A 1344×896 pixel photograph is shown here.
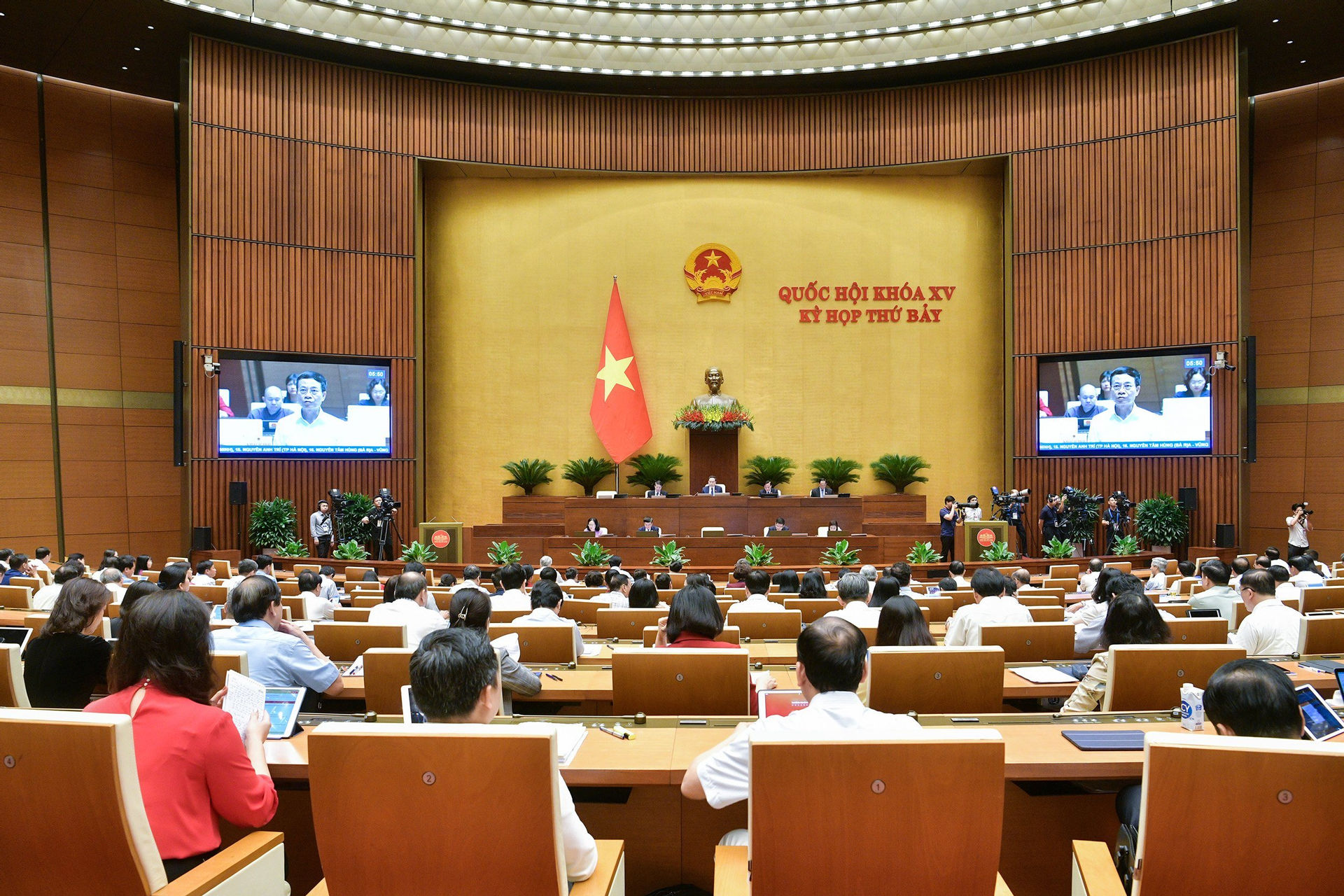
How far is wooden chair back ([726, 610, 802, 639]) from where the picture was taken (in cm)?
491

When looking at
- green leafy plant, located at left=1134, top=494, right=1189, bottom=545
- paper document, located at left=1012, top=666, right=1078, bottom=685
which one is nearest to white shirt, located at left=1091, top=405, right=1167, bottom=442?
green leafy plant, located at left=1134, top=494, right=1189, bottom=545

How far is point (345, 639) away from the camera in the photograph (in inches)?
163

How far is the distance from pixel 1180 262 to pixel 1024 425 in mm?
3084

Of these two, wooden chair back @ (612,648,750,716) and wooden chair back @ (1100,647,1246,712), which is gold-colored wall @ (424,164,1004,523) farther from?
wooden chair back @ (1100,647,1246,712)

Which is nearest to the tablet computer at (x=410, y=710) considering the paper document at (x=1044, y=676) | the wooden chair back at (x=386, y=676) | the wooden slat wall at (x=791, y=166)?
the wooden chair back at (x=386, y=676)

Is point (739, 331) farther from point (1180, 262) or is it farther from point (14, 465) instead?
point (14, 465)

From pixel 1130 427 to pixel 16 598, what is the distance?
13042 millimetres

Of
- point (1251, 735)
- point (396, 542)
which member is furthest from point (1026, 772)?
point (396, 542)

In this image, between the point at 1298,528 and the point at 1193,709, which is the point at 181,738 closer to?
the point at 1193,709

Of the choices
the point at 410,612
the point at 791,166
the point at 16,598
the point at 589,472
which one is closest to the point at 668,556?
the point at 589,472

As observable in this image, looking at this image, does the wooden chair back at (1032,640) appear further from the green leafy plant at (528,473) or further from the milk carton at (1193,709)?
the green leafy plant at (528,473)

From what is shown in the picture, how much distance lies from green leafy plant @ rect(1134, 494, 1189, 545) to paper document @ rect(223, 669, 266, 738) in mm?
12606

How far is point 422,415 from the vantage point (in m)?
14.5

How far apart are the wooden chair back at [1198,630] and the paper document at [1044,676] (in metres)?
0.78
